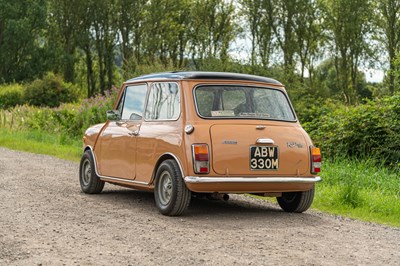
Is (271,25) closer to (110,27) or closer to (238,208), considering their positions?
(110,27)

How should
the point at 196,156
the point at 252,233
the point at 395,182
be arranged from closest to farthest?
the point at 252,233, the point at 196,156, the point at 395,182

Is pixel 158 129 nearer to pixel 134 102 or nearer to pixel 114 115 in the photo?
pixel 134 102

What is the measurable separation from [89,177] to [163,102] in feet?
8.04

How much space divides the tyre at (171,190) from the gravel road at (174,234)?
161mm

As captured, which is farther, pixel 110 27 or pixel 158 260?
pixel 110 27

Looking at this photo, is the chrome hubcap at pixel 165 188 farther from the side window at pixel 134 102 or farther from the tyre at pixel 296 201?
the tyre at pixel 296 201

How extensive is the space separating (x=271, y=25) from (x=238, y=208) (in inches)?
1763

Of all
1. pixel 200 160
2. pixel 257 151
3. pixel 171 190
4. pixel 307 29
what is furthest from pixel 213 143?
pixel 307 29

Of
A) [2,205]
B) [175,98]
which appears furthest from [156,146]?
[2,205]

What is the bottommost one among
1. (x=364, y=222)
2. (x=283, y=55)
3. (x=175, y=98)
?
(x=364, y=222)

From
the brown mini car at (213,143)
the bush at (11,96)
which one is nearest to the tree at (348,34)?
the bush at (11,96)

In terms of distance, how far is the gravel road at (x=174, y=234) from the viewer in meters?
6.60

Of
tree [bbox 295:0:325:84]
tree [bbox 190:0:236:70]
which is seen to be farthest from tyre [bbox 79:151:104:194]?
tree [bbox 190:0:236:70]

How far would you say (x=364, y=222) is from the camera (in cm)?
941
